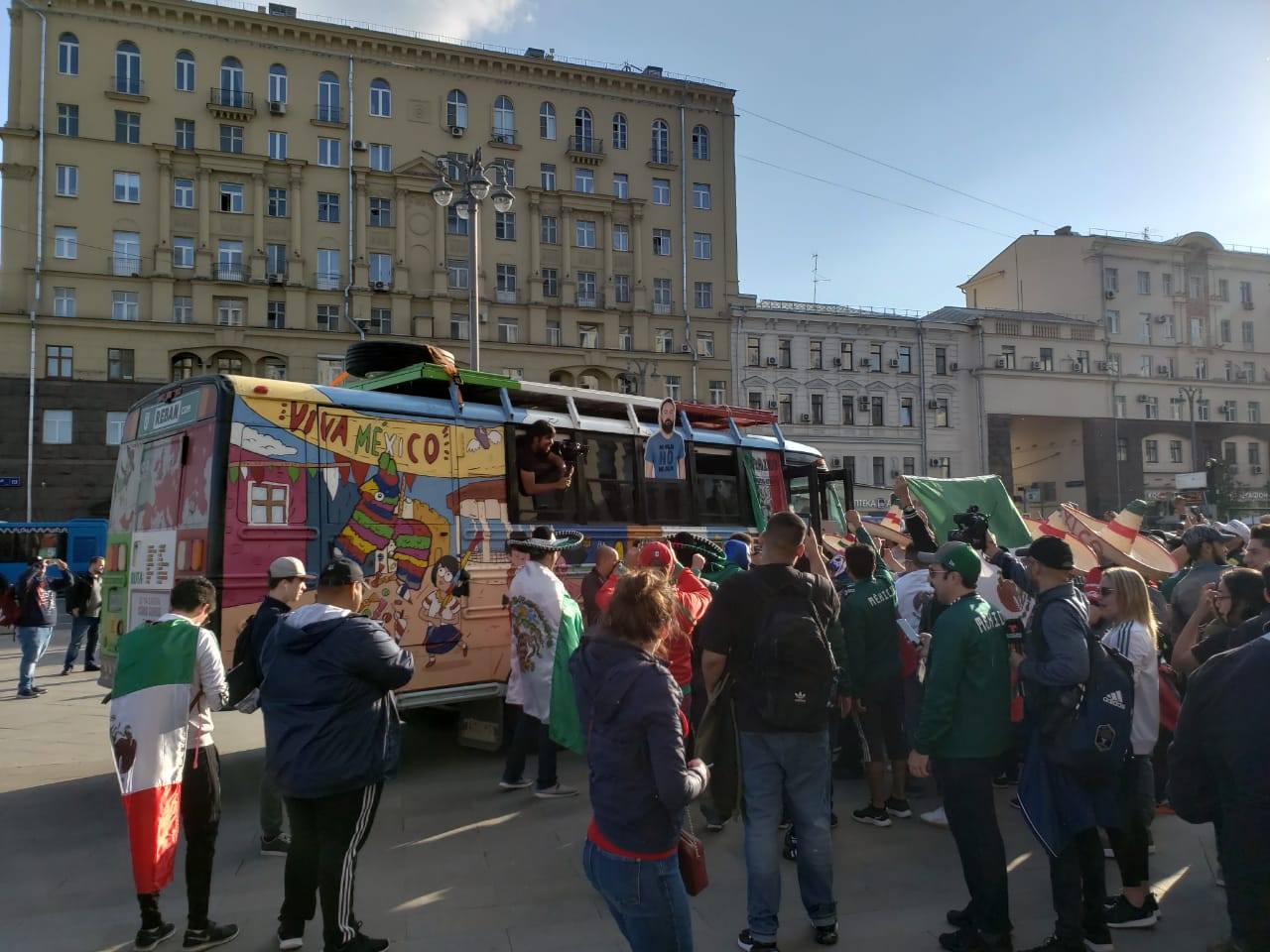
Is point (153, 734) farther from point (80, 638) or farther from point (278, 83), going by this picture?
point (278, 83)

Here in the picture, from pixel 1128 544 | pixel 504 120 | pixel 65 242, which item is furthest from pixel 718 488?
pixel 504 120

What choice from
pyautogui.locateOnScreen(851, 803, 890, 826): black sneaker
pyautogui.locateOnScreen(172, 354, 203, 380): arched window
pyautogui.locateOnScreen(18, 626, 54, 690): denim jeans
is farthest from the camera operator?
pyautogui.locateOnScreen(172, 354, 203, 380): arched window

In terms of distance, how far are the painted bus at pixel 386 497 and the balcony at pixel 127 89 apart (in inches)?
1552

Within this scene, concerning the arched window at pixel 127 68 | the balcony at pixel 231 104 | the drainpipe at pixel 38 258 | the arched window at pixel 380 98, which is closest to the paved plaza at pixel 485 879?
the drainpipe at pixel 38 258

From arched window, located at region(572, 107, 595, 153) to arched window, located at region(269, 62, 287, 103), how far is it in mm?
14102

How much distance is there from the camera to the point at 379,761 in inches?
163

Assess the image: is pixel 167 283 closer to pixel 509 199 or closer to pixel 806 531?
pixel 509 199

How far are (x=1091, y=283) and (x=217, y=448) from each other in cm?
6141

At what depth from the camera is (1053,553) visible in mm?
4363

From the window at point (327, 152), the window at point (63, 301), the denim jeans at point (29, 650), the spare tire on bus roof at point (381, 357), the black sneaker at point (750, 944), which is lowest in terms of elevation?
the black sneaker at point (750, 944)

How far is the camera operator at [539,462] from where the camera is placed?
8.50 meters

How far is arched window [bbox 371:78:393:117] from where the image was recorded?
141 feet

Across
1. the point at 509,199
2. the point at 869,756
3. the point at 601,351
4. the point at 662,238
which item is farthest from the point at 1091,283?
the point at 869,756

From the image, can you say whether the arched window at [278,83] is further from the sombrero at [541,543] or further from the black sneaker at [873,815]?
the black sneaker at [873,815]
